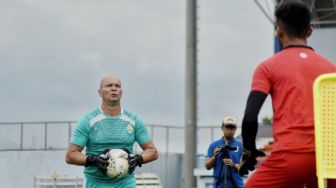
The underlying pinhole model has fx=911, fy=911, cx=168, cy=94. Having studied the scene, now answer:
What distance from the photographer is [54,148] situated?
105 feet

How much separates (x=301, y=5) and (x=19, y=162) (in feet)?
90.1

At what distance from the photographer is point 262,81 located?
18.6 ft

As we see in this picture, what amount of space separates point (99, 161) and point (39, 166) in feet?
78.3

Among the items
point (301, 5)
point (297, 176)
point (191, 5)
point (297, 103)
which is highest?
point (191, 5)

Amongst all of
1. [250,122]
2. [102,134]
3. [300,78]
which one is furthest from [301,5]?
[102,134]

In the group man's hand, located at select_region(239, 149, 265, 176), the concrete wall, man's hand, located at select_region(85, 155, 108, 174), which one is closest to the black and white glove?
man's hand, located at select_region(85, 155, 108, 174)

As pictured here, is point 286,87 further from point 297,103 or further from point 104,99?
point 104,99

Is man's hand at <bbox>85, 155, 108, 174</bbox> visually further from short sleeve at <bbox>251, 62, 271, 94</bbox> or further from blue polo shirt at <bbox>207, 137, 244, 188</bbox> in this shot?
blue polo shirt at <bbox>207, 137, 244, 188</bbox>

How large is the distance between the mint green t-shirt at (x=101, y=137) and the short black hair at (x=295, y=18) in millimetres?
3637

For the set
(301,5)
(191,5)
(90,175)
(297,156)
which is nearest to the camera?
(297,156)

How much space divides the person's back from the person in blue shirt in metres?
7.90

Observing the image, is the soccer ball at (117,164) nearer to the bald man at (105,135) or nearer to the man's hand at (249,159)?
the bald man at (105,135)

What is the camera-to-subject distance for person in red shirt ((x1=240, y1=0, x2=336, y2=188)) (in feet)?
18.1

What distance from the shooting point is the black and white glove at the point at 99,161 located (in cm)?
876
